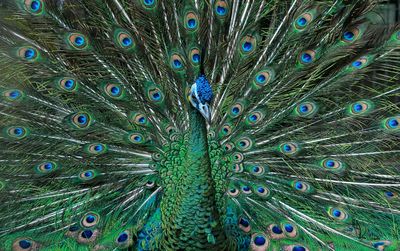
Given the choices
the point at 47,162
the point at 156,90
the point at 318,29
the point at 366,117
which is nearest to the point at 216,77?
the point at 156,90

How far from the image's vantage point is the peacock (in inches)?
82.1

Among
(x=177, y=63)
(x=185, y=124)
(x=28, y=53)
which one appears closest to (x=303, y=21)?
(x=177, y=63)

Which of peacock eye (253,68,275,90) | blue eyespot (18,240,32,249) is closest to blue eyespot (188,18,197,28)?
peacock eye (253,68,275,90)

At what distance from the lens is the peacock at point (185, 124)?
6.84ft

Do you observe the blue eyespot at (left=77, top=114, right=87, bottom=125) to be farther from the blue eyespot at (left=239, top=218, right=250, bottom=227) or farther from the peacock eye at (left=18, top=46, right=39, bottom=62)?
the blue eyespot at (left=239, top=218, right=250, bottom=227)

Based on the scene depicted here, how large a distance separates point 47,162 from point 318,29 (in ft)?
4.23

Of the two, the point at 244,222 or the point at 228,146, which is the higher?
the point at 228,146

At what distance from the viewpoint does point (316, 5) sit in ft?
6.93

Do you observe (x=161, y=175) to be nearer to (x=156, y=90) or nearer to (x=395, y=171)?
(x=156, y=90)

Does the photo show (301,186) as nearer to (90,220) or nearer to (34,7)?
(90,220)

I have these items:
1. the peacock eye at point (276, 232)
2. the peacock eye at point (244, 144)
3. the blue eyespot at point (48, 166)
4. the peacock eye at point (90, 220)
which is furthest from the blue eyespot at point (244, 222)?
the blue eyespot at point (48, 166)

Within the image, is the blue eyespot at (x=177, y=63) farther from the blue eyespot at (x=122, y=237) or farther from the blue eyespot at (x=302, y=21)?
the blue eyespot at (x=122, y=237)

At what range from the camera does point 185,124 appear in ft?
7.44

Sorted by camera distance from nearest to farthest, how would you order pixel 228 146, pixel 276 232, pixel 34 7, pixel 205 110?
pixel 205 110 → pixel 34 7 → pixel 276 232 → pixel 228 146
